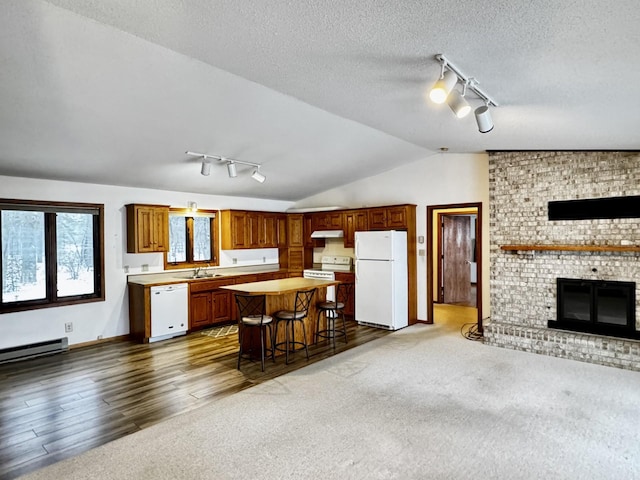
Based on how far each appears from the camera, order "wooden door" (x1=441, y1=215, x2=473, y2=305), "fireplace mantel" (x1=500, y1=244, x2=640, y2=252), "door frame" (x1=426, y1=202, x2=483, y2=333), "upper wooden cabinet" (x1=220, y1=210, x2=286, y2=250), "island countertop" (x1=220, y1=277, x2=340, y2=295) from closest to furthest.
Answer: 1. "fireplace mantel" (x1=500, y1=244, x2=640, y2=252)
2. "island countertop" (x1=220, y1=277, x2=340, y2=295)
3. "door frame" (x1=426, y1=202, x2=483, y2=333)
4. "upper wooden cabinet" (x1=220, y1=210, x2=286, y2=250)
5. "wooden door" (x1=441, y1=215, x2=473, y2=305)

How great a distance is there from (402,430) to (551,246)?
3.31 m

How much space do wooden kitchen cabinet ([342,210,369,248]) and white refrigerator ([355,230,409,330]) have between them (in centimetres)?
52

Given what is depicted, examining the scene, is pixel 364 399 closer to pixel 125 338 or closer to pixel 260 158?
pixel 260 158

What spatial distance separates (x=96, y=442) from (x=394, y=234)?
4636mm

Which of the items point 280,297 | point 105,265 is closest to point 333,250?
point 280,297

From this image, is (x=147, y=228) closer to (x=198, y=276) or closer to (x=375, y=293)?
(x=198, y=276)

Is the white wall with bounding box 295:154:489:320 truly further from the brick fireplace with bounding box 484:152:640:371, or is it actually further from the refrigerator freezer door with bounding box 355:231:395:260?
the refrigerator freezer door with bounding box 355:231:395:260

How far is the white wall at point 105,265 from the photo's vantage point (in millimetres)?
4855

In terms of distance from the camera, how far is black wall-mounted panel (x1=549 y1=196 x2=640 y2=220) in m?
4.45

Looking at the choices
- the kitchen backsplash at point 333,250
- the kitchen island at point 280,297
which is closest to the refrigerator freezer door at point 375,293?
the kitchen backsplash at point 333,250

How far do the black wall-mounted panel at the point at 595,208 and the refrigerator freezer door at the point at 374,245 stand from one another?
227 cm

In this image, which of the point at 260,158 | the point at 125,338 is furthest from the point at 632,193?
the point at 125,338

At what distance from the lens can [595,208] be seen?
4.67 metres

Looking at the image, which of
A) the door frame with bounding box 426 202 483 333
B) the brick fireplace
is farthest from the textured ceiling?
the door frame with bounding box 426 202 483 333
